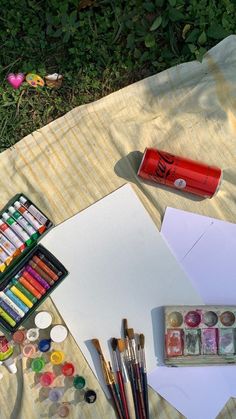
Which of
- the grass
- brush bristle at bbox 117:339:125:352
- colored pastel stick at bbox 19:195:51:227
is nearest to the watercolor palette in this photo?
brush bristle at bbox 117:339:125:352

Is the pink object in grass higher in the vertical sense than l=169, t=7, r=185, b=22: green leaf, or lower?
lower

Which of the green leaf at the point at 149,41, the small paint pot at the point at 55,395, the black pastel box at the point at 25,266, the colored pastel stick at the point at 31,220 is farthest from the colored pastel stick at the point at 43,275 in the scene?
the green leaf at the point at 149,41

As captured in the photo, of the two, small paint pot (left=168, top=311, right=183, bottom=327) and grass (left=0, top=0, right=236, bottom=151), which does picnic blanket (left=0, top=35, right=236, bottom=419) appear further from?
small paint pot (left=168, top=311, right=183, bottom=327)

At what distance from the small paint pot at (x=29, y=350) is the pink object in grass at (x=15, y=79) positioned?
788 mm

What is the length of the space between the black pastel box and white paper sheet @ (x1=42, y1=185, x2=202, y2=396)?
0.04 m

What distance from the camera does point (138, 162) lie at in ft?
5.65

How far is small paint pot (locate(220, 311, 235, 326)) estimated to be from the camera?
1663mm

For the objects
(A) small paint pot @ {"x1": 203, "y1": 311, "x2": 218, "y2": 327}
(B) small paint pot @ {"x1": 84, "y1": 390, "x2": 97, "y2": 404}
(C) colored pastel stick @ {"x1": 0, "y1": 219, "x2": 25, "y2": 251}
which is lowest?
(B) small paint pot @ {"x1": 84, "y1": 390, "x2": 97, "y2": 404}

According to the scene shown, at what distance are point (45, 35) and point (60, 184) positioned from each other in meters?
0.48

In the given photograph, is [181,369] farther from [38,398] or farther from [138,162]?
[138,162]

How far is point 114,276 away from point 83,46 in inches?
27.9

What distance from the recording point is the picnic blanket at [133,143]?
67.4 inches

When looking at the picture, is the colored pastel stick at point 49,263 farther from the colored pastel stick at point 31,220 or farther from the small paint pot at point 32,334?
the small paint pot at point 32,334

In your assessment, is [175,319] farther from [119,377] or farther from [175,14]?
[175,14]
